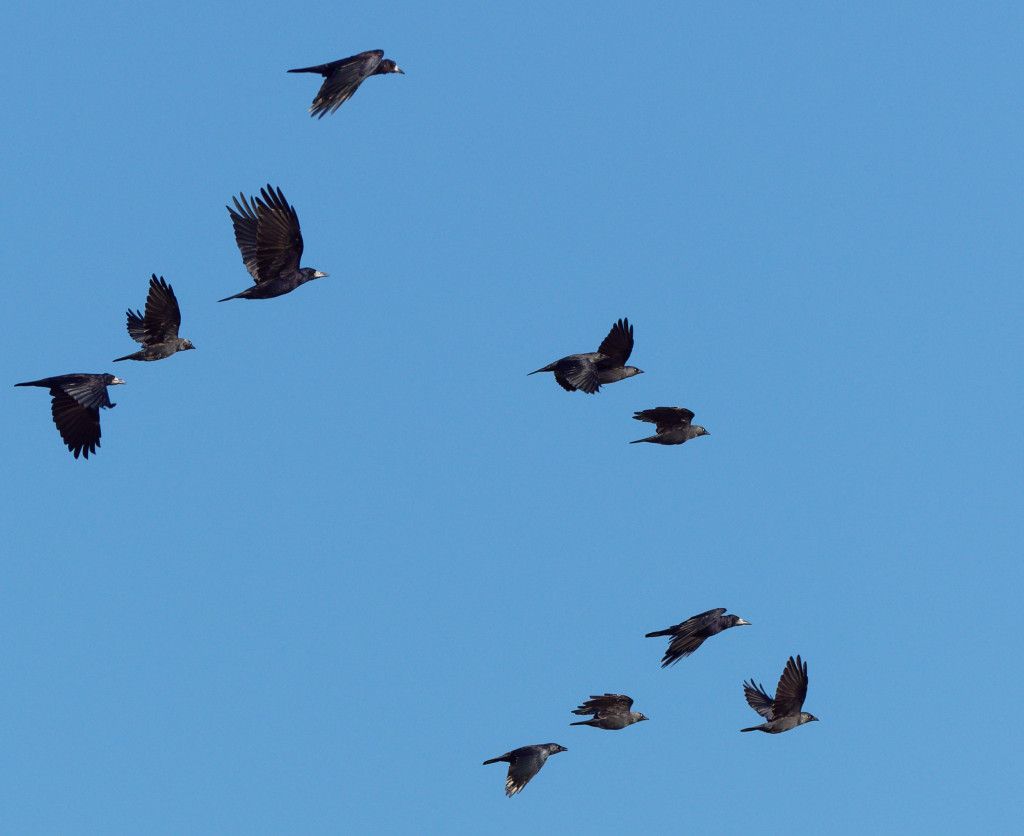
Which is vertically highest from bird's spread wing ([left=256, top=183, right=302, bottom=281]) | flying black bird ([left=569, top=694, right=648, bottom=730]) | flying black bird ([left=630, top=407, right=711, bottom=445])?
bird's spread wing ([left=256, top=183, right=302, bottom=281])

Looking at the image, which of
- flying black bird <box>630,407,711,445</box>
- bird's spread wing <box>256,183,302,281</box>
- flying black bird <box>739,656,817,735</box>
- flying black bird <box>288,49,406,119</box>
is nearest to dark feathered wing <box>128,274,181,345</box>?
bird's spread wing <box>256,183,302,281</box>

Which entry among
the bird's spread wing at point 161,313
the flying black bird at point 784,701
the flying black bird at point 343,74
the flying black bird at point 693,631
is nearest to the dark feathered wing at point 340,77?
the flying black bird at point 343,74

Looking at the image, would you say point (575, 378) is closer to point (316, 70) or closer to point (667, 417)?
point (667, 417)

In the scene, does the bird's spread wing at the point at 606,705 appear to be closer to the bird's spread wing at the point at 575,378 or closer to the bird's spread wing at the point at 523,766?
the bird's spread wing at the point at 523,766

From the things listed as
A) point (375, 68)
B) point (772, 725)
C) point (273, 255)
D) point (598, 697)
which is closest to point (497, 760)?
point (598, 697)

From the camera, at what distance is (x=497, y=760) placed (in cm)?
3841

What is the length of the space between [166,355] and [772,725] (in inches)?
603

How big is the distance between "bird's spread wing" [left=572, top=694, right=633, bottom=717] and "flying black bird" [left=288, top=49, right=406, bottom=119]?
13.4 metres

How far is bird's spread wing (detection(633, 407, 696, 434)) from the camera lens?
42.5 m

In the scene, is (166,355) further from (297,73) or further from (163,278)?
(297,73)

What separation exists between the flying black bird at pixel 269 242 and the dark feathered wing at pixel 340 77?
3188 mm

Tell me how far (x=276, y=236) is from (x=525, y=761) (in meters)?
11.6

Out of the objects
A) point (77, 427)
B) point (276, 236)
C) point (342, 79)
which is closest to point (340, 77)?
point (342, 79)

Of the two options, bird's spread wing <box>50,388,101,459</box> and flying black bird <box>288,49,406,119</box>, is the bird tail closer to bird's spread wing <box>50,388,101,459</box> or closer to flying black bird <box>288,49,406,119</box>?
flying black bird <box>288,49,406,119</box>
